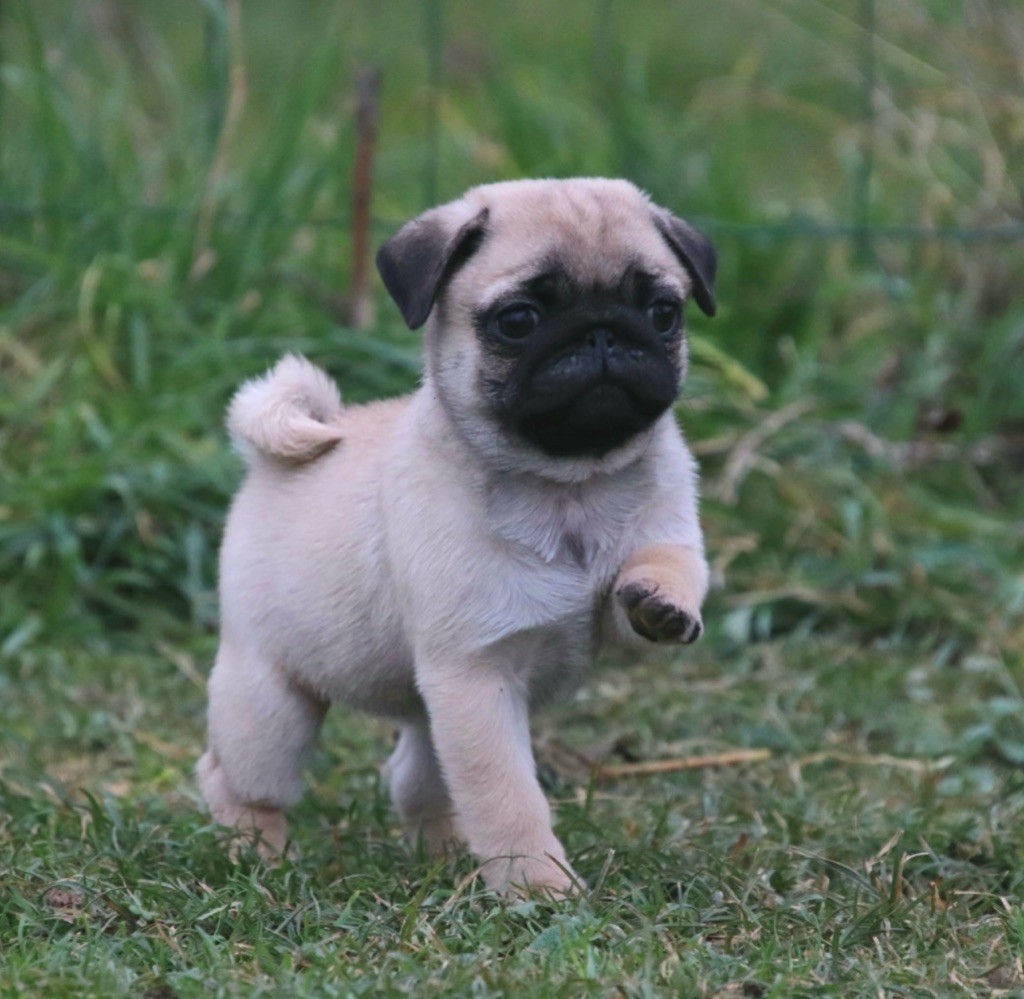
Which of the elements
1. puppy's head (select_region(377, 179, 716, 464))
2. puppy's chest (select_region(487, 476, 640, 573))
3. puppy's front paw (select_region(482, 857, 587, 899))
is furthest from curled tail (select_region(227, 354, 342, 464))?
puppy's front paw (select_region(482, 857, 587, 899))

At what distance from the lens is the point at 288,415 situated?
4.53 m

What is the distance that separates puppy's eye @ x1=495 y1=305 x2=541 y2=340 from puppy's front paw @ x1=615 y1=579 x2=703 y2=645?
0.63 meters

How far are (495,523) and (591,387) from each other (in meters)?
0.41

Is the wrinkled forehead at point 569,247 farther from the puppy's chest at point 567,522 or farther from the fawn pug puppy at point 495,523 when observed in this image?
the puppy's chest at point 567,522

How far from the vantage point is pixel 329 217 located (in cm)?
833

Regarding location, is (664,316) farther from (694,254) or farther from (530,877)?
(530,877)

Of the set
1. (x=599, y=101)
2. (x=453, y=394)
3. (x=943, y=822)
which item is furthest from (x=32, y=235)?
(x=943, y=822)

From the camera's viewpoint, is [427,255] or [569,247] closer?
[569,247]

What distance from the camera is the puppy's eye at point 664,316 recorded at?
401 centimetres

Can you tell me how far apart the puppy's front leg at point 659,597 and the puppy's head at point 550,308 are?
0.29 meters

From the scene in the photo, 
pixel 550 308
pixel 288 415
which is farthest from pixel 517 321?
pixel 288 415

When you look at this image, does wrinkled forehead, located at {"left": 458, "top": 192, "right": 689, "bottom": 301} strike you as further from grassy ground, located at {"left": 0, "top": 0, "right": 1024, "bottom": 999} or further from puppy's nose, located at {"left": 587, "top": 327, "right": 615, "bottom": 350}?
grassy ground, located at {"left": 0, "top": 0, "right": 1024, "bottom": 999}

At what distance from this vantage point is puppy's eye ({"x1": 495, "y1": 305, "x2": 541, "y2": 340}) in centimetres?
392

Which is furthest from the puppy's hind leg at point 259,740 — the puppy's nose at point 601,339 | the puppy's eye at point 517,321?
the puppy's nose at point 601,339
